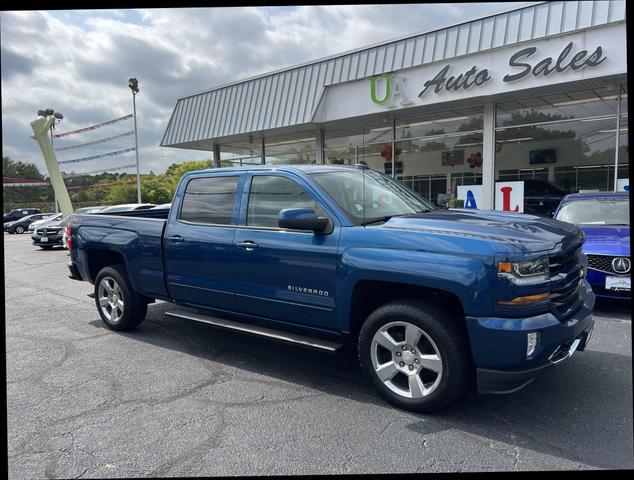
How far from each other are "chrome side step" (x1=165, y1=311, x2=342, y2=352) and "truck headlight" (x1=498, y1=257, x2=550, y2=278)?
1.41 m

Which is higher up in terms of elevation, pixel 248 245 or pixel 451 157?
pixel 451 157

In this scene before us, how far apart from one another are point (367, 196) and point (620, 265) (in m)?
3.59

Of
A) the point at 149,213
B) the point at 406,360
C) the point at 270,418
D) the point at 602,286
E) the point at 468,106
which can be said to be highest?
the point at 468,106

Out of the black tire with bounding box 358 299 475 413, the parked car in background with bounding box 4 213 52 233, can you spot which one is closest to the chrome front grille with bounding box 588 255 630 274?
the black tire with bounding box 358 299 475 413

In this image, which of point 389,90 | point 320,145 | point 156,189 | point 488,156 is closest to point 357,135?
point 320,145

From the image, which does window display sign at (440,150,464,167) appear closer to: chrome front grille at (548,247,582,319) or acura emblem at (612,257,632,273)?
acura emblem at (612,257,632,273)

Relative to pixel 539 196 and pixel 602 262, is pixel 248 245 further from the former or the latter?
pixel 539 196

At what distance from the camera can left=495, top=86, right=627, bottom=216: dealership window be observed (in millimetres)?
11547

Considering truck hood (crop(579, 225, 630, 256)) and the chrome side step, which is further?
truck hood (crop(579, 225, 630, 256))

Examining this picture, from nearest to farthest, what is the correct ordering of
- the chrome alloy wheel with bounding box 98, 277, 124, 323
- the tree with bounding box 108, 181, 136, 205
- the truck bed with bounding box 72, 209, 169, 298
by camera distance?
the truck bed with bounding box 72, 209, 169, 298, the chrome alloy wheel with bounding box 98, 277, 124, 323, the tree with bounding box 108, 181, 136, 205

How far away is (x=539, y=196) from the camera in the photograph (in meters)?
12.4

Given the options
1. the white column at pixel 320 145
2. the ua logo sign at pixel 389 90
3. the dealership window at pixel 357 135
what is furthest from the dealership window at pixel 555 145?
the white column at pixel 320 145

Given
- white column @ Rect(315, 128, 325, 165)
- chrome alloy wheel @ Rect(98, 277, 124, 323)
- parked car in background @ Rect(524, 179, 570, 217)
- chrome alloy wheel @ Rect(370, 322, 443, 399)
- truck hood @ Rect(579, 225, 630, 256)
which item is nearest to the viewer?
chrome alloy wheel @ Rect(370, 322, 443, 399)

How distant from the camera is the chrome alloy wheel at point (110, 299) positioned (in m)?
5.41
